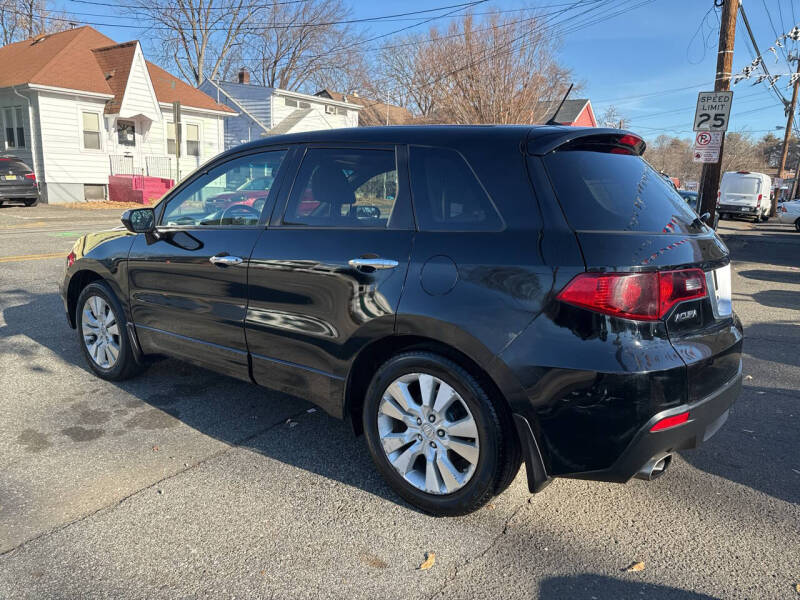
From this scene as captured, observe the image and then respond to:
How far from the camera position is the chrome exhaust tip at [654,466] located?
2.57 m

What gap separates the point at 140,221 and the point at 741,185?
3370 centimetres

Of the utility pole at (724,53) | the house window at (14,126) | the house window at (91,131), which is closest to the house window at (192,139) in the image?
the house window at (91,131)

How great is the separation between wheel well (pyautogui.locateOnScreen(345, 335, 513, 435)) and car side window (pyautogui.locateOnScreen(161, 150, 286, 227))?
3.69 ft

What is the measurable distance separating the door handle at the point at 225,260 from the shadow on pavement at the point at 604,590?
2348 mm

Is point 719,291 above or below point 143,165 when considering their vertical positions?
below

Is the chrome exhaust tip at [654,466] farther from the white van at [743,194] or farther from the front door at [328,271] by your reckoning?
the white van at [743,194]

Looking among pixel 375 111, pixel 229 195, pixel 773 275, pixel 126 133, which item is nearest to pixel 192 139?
pixel 126 133

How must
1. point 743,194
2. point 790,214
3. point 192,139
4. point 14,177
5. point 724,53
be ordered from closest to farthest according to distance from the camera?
point 724,53, point 14,177, point 790,214, point 192,139, point 743,194

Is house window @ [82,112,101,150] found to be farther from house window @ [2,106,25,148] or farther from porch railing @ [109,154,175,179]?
house window @ [2,106,25,148]

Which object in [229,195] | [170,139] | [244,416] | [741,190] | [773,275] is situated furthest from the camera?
[741,190]

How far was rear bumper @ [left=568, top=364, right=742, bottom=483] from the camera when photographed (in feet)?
8.17

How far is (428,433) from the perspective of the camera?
2939 mm

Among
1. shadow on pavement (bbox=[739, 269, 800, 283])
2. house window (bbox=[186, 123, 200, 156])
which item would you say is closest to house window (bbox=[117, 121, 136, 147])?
house window (bbox=[186, 123, 200, 156])

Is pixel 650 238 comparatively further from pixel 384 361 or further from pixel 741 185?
pixel 741 185
